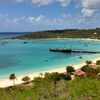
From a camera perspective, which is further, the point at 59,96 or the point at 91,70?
the point at 91,70

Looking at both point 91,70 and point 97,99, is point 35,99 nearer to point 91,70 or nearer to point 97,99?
point 97,99

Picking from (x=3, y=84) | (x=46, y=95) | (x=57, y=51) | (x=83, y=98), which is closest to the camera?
(x=83, y=98)

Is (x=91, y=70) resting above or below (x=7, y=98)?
below

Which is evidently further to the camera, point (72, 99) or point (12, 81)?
point (12, 81)

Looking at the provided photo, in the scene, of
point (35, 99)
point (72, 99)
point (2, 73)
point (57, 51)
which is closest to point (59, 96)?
point (72, 99)

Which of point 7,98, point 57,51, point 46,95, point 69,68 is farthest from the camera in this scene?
point 57,51

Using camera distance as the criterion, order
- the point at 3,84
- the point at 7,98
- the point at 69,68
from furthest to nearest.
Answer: the point at 69,68
the point at 3,84
the point at 7,98

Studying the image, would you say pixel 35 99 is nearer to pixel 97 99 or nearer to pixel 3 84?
pixel 97 99

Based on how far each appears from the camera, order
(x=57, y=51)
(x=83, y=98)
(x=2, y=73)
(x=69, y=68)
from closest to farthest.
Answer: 1. (x=83, y=98)
2. (x=69, y=68)
3. (x=2, y=73)
4. (x=57, y=51)

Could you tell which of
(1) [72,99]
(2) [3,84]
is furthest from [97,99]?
(2) [3,84]
